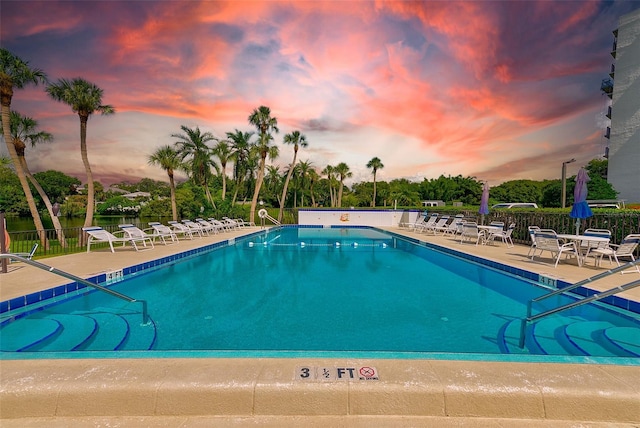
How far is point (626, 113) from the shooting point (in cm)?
3662

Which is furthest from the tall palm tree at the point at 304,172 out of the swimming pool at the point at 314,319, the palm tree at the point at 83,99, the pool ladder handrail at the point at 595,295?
the pool ladder handrail at the point at 595,295

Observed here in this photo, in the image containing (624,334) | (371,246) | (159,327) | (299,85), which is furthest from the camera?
(299,85)

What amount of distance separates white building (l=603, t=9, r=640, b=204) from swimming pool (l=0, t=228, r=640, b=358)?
44129 mm

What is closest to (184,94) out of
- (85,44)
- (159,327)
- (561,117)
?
(85,44)

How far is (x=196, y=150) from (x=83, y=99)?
1333cm

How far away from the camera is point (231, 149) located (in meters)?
28.8

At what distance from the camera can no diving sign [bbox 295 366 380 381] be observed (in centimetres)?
201

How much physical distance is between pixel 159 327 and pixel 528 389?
3.93m

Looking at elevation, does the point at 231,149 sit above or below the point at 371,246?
above

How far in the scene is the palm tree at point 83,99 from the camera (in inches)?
521

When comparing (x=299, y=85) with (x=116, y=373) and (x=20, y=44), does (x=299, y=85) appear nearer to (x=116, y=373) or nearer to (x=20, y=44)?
(x=20, y=44)

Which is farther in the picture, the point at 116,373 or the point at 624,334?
the point at 624,334

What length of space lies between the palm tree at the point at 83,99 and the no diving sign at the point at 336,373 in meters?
14.8

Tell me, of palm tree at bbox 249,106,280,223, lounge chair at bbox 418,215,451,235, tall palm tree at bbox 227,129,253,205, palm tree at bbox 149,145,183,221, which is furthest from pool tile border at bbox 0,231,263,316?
tall palm tree at bbox 227,129,253,205
